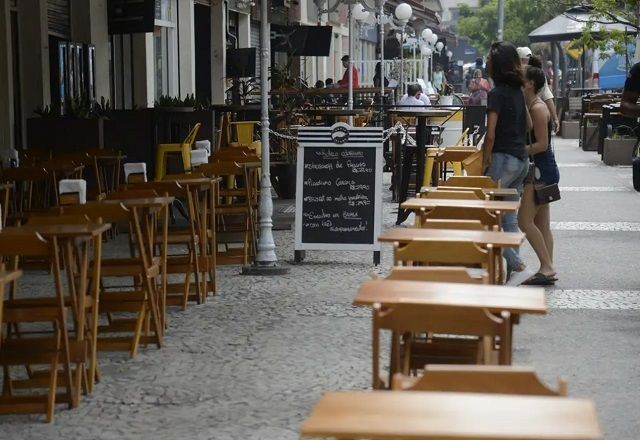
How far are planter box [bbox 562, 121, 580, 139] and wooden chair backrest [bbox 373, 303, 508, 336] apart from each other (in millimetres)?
35122

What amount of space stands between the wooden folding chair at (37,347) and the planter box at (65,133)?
7490 millimetres

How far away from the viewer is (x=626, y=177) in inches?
894

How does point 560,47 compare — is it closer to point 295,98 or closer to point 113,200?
point 295,98

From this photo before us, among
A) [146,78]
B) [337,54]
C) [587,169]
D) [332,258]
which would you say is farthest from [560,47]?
[332,258]

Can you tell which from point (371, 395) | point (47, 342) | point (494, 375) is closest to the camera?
point (371, 395)

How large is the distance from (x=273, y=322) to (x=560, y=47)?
45.9m

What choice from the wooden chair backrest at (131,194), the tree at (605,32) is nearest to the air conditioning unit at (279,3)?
the tree at (605,32)

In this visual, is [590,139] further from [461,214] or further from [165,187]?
[461,214]

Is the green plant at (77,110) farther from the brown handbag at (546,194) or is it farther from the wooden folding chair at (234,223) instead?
the brown handbag at (546,194)

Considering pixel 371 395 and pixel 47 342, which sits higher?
pixel 371 395

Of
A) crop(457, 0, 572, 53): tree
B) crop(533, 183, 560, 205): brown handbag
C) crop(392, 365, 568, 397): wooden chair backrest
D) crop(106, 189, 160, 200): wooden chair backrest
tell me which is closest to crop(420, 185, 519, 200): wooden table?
crop(533, 183, 560, 205): brown handbag

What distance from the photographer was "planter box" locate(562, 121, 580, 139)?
128 feet

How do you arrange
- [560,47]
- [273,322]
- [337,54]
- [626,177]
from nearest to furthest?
[273,322] < [626,177] < [337,54] < [560,47]

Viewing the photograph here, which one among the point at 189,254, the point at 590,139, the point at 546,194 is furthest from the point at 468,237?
the point at 590,139
